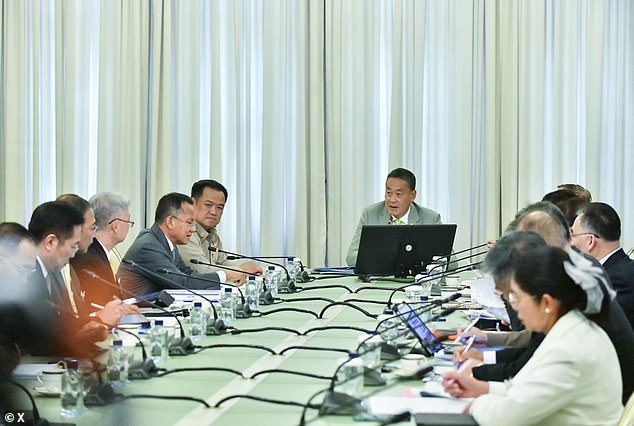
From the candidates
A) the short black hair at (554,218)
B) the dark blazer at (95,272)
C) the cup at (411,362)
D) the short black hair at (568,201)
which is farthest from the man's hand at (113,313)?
the short black hair at (568,201)

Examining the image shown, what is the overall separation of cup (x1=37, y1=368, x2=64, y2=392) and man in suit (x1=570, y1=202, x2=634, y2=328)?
232 centimetres

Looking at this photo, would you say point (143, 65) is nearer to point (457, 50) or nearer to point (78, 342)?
point (457, 50)

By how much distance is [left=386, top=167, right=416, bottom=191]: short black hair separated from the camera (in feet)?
20.0

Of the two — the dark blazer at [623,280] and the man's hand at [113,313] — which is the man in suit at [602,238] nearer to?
the dark blazer at [623,280]

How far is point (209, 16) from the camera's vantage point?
6727 millimetres

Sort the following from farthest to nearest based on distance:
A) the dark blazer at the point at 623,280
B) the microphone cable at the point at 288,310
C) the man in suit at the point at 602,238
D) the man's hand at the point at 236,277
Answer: the man's hand at the point at 236,277, the microphone cable at the point at 288,310, the man in suit at the point at 602,238, the dark blazer at the point at 623,280

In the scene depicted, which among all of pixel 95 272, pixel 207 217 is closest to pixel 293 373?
pixel 95 272

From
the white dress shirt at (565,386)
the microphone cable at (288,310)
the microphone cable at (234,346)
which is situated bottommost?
the microphone cable at (288,310)

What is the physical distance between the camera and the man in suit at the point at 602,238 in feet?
12.8

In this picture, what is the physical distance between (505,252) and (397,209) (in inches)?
128

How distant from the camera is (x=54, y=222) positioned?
3.31 m

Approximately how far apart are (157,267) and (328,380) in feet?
7.47

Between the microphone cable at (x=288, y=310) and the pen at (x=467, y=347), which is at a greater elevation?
the pen at (x=467, y=347)

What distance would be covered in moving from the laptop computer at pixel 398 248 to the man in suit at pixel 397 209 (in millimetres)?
600
